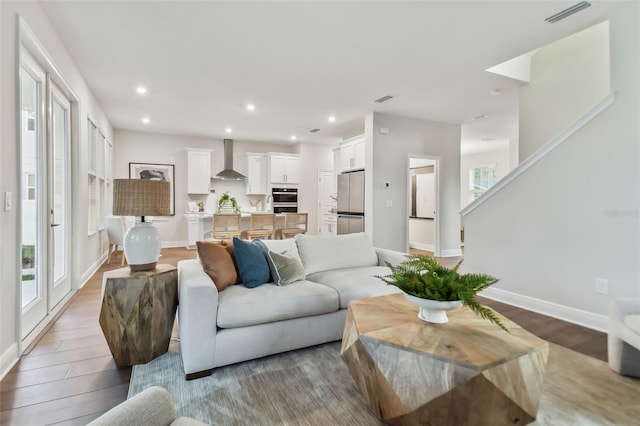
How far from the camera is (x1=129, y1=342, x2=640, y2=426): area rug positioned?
5.07ft

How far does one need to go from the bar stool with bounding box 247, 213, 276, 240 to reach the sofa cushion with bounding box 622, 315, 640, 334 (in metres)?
5.56

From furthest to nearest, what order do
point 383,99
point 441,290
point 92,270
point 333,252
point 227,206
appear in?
point 227,206 < point 383,99 < point 92,270 < point 333,252 < point 441,290

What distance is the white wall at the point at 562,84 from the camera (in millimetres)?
3486

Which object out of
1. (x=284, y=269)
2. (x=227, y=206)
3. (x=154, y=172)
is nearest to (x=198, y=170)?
(x=154, y=172)

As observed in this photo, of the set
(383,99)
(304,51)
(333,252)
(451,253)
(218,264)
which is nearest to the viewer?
(218,264)

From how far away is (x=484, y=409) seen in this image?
1.21 meters

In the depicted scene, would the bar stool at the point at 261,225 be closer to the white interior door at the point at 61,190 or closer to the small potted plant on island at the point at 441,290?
the white interior door at the point at 61,190

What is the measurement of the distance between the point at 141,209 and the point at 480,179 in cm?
1006

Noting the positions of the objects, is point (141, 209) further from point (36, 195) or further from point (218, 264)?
point (36, 195)

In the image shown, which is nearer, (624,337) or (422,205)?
(624,337)

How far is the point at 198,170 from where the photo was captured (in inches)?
295

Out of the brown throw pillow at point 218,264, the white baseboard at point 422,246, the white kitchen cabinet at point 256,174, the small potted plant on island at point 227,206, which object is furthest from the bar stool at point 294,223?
the brown throw pillow at point 218,264

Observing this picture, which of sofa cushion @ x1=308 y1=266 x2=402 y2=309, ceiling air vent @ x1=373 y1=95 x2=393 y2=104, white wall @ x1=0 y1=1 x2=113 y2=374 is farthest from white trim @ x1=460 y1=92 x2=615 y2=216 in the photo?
white wall @ x1=0 y1=1 x2=113 y2=374

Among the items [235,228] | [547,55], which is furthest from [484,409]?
[235,228]
